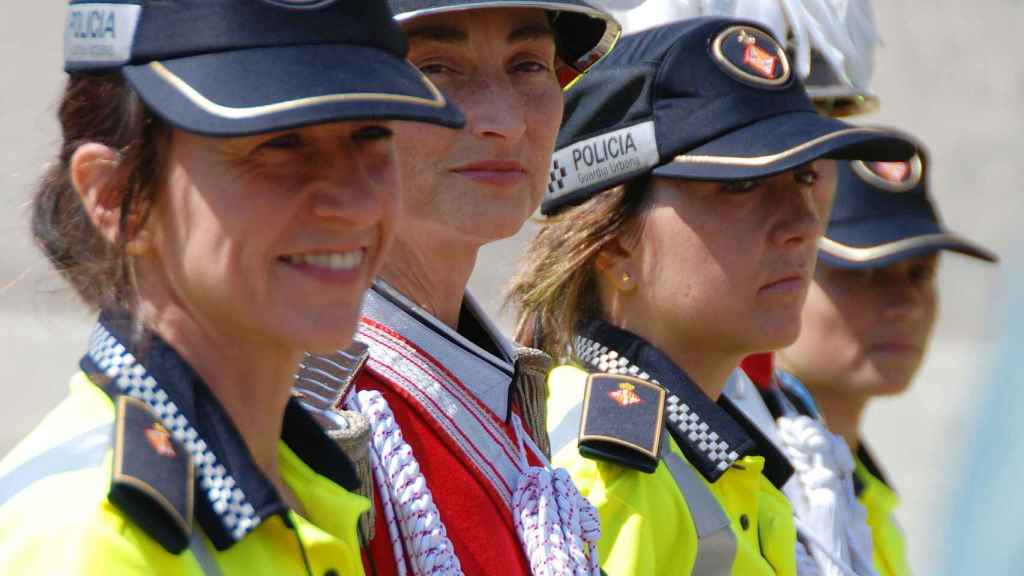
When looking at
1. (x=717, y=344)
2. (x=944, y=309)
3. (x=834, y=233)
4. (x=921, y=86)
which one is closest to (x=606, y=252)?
(x=717, y=344)

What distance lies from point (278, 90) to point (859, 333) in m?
2.70

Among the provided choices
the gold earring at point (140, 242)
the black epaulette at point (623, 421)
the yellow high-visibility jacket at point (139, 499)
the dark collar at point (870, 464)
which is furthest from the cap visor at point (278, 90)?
the dark collar at point (870, 464)

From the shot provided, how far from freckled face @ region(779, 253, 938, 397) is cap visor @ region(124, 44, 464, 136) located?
253cm

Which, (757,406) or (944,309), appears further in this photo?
(944,309)

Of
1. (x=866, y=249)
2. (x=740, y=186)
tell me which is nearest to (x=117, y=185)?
(x=740, y=186)

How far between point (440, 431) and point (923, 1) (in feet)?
26.9

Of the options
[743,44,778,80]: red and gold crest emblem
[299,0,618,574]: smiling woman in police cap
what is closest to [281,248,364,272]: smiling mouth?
[299,0,618,574]: smiling woman in police cap

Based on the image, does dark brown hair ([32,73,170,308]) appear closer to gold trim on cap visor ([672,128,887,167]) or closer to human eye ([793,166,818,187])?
gold trim on cap visor ([672,128,887,167])

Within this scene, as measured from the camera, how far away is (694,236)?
3055 millimetres

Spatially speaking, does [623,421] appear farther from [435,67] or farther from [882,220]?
[882,220]

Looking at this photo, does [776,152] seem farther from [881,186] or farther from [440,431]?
[881,186]

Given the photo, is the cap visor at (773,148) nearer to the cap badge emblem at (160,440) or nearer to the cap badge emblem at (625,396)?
the cap badge emblem at (625,396)

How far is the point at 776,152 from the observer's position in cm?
301

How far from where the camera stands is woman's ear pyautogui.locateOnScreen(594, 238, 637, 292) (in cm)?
313
